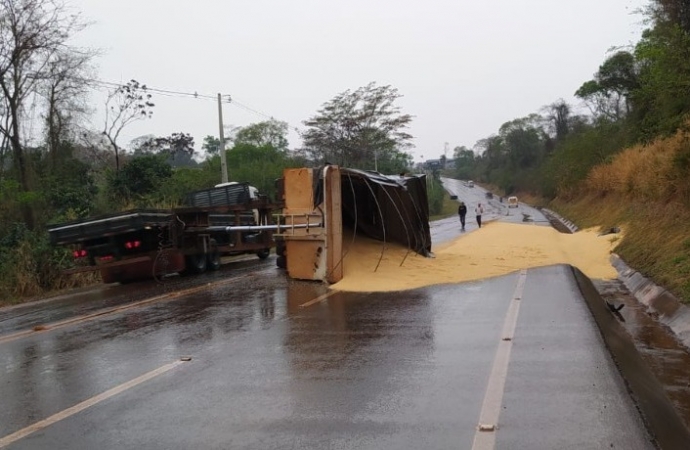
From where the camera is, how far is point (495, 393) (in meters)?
5.32

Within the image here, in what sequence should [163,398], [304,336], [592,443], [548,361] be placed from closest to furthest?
[592,443]
[163,398]
[548,361]
[304,336]

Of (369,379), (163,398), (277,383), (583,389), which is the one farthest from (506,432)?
(163,398)

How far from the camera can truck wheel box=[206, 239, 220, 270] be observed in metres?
17.1

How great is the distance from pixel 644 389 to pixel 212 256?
13.2 m

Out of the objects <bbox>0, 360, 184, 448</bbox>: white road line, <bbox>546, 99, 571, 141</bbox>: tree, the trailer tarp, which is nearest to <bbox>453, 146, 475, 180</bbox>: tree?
<bbox>546, 99, 571, 141</bbox>: tree

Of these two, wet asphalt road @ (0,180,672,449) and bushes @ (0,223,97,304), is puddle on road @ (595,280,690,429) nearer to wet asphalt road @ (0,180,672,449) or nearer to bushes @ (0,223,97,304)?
wet asphalt road @ (0,180,672,449)

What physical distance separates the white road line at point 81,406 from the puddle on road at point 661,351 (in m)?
4.88

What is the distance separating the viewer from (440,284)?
12.2 metres

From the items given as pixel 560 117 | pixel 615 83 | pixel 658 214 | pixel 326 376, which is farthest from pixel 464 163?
pixel 326 376

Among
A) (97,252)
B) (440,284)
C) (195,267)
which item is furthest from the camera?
(195,267)

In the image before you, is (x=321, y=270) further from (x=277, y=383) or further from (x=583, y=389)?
(x=583, y=389)

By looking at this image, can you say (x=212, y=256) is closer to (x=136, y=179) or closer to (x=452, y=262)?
(x=452, y=262)

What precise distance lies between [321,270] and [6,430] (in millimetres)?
8343

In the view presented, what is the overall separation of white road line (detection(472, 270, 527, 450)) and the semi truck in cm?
693
